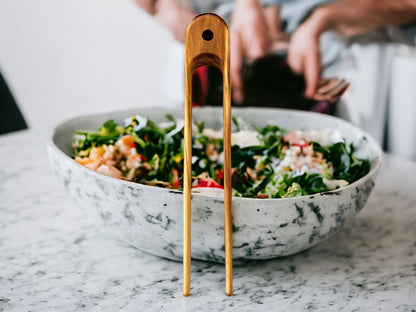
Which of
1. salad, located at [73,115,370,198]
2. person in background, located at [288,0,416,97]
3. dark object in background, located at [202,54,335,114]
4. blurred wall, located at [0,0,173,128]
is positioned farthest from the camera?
blurred wall, located at [0,0,173,128]

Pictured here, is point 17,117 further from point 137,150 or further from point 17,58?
point 137,150

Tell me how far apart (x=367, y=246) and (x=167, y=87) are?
1.03 metres

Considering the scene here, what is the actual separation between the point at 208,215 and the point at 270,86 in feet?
2.94

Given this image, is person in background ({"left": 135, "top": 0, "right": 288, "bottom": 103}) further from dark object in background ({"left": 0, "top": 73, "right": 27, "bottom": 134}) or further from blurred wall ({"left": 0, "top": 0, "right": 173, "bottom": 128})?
dark object in background ({"left": 0, "top": 73, "right": 27, "bottom": 134})

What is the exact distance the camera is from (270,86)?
4.62 ft

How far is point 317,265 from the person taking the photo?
2.30 feet

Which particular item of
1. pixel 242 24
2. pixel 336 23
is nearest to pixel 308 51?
pixel 336 23

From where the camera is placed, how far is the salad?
Result: 2.30 ft

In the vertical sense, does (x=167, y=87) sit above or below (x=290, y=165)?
above

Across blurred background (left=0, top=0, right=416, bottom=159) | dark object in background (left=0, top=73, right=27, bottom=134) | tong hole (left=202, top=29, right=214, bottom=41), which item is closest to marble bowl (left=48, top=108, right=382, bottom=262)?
tong hole (left=202, top=29, right=214, bottom=41)

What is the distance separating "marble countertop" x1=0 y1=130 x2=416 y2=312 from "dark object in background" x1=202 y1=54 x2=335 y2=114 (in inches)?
22.1

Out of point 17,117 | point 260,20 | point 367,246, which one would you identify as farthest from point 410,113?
point 17,117

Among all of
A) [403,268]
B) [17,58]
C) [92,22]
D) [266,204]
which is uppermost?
[92,22]

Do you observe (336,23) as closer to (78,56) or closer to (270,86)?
(270,86)
